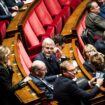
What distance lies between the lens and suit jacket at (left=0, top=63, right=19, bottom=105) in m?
1.04

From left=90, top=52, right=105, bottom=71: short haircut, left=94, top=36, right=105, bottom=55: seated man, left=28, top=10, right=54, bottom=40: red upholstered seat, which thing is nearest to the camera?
left=90, top=52, right=105, bottom=71: short haircut

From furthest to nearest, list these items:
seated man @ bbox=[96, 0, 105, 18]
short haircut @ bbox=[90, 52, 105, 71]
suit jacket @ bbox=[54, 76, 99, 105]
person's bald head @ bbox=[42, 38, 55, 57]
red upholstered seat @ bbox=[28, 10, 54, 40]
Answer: seated man @ bbox=[96, 0, 105, 18] → red upholstered seat @ bbox=[28, 10, 54, 40] → person's bald head @ bbox=[42, 38, 55, 57] → short haircut @ bbox=[90, 52, 105, 71] → suit jacket @ bbox=[54, 76, 99, 105]

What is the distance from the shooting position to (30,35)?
5.24 feet

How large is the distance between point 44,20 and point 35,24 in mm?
123

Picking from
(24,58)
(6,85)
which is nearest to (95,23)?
(24,58)

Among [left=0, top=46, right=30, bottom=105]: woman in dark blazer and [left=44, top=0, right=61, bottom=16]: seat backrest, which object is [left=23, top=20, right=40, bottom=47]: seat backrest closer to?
[left=44, top=0, right=61, bottom=16]: seat backrest

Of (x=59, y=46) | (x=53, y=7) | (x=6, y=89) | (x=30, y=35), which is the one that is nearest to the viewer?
(x=6, y=89)

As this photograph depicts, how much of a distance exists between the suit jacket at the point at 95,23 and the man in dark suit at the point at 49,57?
0.40 metres

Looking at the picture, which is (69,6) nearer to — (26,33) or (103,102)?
(26,33)

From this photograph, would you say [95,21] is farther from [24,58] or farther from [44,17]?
[24,58]

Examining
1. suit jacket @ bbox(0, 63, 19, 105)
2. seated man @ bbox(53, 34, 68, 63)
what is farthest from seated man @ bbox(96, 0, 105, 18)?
suit jacket @ bbox(0, 63, 19, 105)

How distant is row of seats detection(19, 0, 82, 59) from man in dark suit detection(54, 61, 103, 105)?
468 millimetres

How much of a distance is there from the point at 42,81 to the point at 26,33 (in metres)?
0.47

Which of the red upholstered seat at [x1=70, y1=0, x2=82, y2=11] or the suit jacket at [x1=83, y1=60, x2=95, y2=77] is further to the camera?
the red upholstered seat at [x1=70, y1=0, x2=82, y2=11]
